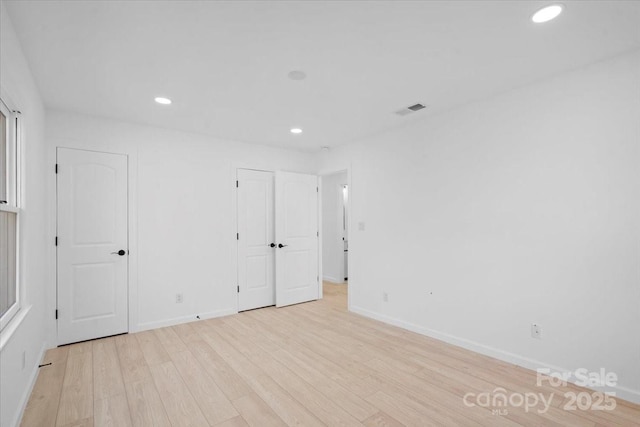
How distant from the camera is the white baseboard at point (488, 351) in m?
2.18

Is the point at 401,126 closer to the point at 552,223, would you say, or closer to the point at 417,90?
the point at 417,90

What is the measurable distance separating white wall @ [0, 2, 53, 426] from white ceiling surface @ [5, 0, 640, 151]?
0.67ft

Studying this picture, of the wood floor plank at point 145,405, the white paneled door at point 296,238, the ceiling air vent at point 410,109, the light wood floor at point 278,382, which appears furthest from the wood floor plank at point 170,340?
the ceiling air vent at point 410,109

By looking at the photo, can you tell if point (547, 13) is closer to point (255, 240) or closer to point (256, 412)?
point (256, 412)

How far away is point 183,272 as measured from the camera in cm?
398

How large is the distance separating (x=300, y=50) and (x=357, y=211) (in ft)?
8.82

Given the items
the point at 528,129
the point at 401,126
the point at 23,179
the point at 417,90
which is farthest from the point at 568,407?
the point at 23,179

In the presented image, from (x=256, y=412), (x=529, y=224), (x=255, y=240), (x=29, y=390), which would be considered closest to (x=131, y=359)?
(x=29, y=390)

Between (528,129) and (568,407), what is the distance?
2257mm

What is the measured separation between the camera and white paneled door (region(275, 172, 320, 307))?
476 centimetres

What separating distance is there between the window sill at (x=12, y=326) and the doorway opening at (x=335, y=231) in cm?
495

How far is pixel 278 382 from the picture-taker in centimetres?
246

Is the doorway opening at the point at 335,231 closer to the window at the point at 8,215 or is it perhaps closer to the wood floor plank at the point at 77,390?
the wood floor plank at the point at 77,390

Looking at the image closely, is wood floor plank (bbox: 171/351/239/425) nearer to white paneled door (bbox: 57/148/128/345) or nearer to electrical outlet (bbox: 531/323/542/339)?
white paneled door (bbox: 57/148/128/345)
